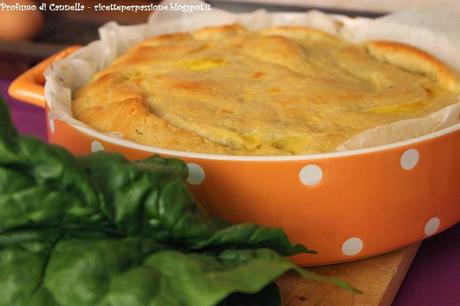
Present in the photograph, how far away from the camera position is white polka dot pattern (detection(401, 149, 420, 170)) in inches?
26.7

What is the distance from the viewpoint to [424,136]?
0.69 meters

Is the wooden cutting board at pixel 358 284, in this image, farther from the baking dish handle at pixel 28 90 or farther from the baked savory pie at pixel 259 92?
the baking dish handle at pixel 28 90

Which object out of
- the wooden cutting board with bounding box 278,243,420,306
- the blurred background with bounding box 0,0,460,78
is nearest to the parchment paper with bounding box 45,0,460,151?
the wooden cutting board with bounding box 278,243,420,306

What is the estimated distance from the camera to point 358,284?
2.35 feet

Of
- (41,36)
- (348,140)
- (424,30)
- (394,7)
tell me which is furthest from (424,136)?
(41,36)

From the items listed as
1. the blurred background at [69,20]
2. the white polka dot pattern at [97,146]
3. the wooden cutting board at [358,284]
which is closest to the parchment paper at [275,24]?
the white polka dot pattern at [97,146]

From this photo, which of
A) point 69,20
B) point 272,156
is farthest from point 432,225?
point 69,20

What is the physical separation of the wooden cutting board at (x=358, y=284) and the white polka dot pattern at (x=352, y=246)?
0.10 feet

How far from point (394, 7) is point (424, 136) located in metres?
1.08

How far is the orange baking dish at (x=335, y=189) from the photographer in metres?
0.66

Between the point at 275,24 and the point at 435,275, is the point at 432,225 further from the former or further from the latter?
the point at 275,24

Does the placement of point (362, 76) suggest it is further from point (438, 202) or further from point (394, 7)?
point (394, 7)

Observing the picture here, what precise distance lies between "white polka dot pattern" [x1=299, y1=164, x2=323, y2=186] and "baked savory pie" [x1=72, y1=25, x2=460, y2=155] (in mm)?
69

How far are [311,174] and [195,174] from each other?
0.11 metres
